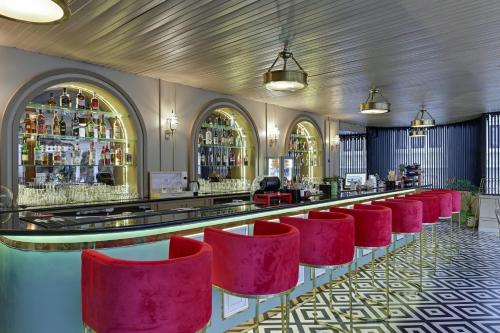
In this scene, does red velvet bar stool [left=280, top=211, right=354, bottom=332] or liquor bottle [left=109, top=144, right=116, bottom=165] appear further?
liquor bottle [left=109, top=144, right=116, bottom=165]

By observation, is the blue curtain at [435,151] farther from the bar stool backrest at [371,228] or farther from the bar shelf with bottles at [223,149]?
the bar stool backrest at [371,228]

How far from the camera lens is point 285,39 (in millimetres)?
4031

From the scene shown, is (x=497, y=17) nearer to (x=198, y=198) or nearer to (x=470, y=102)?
(x=198, y=198)

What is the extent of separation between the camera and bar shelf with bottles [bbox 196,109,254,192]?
267 inches

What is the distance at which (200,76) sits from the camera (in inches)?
222

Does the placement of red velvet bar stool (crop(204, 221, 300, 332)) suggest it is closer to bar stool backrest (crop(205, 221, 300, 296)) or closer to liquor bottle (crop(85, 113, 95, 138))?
bar stool backrest (crop(205, 221, 300, 296))

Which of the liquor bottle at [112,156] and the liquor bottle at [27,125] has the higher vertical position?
the liquor bottle at [27,125]

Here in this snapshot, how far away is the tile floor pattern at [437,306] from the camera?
3.45m

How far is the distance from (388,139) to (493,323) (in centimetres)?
1036

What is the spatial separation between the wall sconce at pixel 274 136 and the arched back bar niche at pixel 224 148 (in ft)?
1.80

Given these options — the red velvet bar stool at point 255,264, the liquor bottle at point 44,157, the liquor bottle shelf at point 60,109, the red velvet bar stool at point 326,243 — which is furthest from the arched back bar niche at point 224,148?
the red velvet bar stool at point 255,264

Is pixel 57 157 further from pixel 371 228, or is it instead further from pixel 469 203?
pixel 469 203

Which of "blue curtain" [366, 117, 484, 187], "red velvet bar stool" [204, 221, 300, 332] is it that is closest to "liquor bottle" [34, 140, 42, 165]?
"red velvet bar stool" [204, 221, 300, 332]

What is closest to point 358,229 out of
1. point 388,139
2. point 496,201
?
point 496,201
